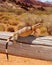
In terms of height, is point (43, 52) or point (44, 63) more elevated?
point (43, 52)

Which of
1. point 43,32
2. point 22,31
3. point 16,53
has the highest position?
point 22,31

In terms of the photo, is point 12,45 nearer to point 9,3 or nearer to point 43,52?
point 43,52

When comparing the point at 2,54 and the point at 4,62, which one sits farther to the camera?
the point at 2,54

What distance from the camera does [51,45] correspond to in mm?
4641

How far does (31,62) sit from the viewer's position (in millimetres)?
5449

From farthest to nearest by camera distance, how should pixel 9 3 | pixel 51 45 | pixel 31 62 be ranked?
pixel 9 3, pixel 31 62, pixel 51 45

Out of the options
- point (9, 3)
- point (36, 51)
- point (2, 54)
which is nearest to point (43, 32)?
point (2, 54)

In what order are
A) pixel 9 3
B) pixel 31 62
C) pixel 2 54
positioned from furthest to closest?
pixel 9 3 < pixel 2 54 < pixel 31 62

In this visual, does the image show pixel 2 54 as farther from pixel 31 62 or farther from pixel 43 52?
pixel 43 52

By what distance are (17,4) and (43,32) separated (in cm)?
3867

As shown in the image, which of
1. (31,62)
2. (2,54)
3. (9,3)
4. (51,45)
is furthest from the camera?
(9,3)

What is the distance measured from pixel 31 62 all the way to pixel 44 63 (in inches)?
15.2

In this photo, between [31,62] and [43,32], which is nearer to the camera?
[31,62]

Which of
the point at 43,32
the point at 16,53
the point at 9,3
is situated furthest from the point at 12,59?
the point at 9,3
